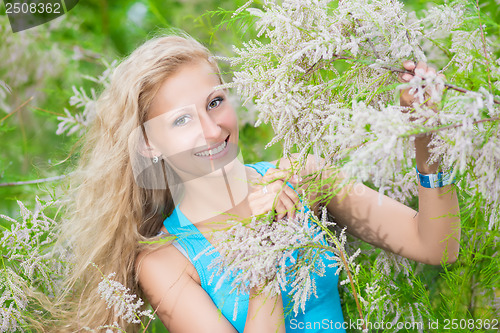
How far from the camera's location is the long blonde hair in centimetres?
127

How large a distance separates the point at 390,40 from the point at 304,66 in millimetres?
138

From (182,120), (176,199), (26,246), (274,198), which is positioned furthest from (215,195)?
(26,246)

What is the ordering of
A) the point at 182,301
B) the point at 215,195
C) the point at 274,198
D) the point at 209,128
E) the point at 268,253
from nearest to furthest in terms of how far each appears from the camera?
the point at 268,253, the point at 274,198, the point at 209,128, the point at 182,301, the point at 215,195

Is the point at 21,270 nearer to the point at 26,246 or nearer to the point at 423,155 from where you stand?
the point at 26,246

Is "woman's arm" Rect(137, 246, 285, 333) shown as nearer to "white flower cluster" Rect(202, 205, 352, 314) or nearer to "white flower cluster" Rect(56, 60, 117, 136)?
"white flower cluster" Rect(202, 205, 352, 314)

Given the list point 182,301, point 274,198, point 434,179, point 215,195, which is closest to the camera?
point 434,179

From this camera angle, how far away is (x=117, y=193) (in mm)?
1415

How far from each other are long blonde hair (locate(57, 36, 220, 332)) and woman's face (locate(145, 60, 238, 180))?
0.12 feet

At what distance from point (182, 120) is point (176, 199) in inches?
14.7

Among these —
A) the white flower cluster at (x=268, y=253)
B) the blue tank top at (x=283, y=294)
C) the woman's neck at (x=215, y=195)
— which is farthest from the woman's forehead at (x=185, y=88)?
the white flower cluster at (x=268, y=253)

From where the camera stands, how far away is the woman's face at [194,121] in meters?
1.15

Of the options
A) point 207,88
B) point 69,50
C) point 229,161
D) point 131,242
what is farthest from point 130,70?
point 69,50

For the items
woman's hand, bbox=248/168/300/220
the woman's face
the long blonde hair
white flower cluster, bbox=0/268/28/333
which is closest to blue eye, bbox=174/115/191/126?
the woman's face

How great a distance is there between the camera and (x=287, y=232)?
802 mm
